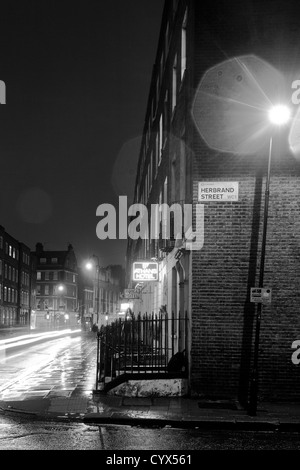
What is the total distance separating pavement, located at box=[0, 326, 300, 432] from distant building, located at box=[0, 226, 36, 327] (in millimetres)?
59646

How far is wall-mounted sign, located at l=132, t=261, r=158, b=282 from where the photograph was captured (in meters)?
25.7

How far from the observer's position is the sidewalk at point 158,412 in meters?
11.5

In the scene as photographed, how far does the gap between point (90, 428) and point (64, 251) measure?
108m

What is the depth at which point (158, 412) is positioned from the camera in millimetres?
12523

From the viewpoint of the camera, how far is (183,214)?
17.2 metres

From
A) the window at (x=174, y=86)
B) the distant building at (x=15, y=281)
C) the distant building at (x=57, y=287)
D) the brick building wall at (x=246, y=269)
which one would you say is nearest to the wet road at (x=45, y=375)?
the brick building wall at (x=246, y=269)

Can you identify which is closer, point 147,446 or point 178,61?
point 147,446

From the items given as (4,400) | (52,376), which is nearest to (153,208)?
(52,376)

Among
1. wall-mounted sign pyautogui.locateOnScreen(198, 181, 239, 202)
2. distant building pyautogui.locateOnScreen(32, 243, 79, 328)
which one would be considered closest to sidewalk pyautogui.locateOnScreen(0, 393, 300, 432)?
wall-mounted sign pyautogui.locateOnScreen(198, 181, 239, 202)

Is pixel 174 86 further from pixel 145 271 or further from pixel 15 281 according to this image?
pixel 15 281

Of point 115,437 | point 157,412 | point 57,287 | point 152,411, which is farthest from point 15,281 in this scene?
point 115,437

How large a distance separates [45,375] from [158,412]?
8093 mm

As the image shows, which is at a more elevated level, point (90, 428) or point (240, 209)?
point (240, 209)
